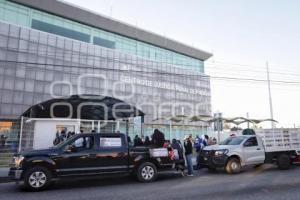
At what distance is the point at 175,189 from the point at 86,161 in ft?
10.7

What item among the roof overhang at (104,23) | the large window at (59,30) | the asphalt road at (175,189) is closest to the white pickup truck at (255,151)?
the asphalt road at (175,189)

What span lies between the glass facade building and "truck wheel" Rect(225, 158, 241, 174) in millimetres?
25250

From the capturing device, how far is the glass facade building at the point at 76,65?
46.2 m

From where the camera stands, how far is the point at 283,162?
13883 millimetres

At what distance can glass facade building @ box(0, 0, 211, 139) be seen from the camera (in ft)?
152

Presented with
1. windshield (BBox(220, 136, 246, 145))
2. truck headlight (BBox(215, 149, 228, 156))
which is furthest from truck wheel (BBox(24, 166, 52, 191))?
windshield (BBox(220, 136, 246, 145))

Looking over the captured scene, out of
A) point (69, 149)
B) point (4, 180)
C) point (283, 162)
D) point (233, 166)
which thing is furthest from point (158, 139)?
point (283, 162)

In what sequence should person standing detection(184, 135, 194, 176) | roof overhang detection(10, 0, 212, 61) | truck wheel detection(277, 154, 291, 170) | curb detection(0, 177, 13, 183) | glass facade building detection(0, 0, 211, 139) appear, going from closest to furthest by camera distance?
1. curb detection(0, 177, 13, 183)
2. person standing detection(184, 135, 194, 176)
3. truck wheel detection(277, 154, 291, 170)
4. glass facade building detection(0, 0, 211, 139)
5. roof overhang detection(10, 0, 212, 61)

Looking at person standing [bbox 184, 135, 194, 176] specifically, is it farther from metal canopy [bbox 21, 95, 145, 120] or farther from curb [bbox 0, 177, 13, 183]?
metal canopy [bbox 21, 95, 145, 120]

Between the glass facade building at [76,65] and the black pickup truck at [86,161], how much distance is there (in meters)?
28.2

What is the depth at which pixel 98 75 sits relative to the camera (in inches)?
2211

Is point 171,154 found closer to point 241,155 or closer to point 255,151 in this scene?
point 241,155

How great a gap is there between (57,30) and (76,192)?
164 feet

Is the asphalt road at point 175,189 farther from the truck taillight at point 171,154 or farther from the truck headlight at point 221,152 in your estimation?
the truck headlight at point 221,152
